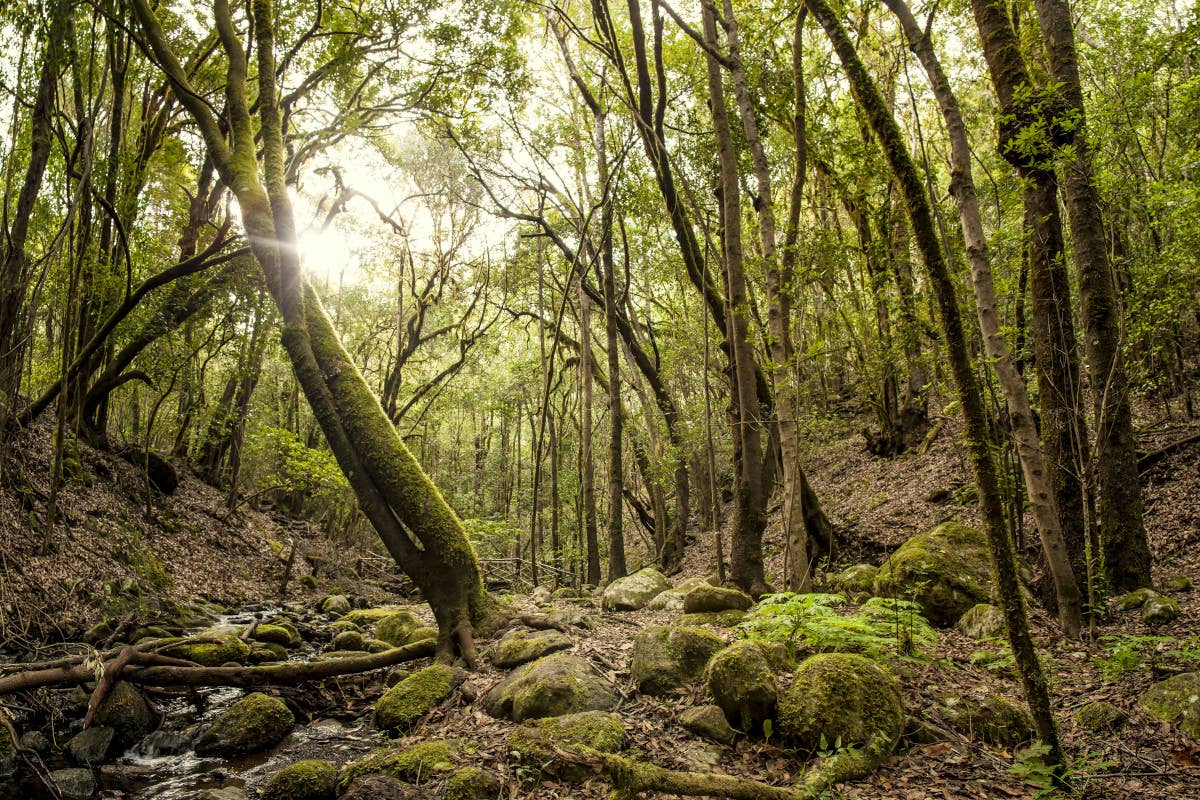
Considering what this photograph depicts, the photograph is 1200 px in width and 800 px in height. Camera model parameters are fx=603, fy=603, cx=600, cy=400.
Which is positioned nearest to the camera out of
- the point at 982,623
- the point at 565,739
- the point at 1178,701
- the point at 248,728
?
the point at 1178,701

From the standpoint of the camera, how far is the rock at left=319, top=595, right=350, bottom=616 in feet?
37.1

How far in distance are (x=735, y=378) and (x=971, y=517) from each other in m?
4.46

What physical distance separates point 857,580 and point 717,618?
2654 mm

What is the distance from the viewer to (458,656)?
5832mm

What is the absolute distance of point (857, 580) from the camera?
775cm

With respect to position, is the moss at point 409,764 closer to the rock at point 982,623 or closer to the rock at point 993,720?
the rock at point 993,720

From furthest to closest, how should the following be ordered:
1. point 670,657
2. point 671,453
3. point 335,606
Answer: point 671,453 → point 335,606 → point 670,657

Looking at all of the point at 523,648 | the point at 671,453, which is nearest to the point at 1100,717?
the point at 523,648

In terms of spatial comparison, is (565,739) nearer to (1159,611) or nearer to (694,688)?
(694,688)

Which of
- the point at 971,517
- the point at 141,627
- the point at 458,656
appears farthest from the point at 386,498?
the point at 971,517

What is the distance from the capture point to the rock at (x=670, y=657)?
4.51 metres

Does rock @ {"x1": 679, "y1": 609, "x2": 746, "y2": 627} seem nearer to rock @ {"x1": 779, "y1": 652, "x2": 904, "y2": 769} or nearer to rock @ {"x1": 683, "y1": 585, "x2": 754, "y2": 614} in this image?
rock @ {"x1": 683, "y1": 585, "x2": 754, "y2": 614}

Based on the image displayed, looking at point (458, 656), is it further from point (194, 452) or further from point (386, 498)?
point (194, 452)

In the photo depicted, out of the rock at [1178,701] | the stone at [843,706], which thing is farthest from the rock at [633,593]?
the rock at [1178,701]
